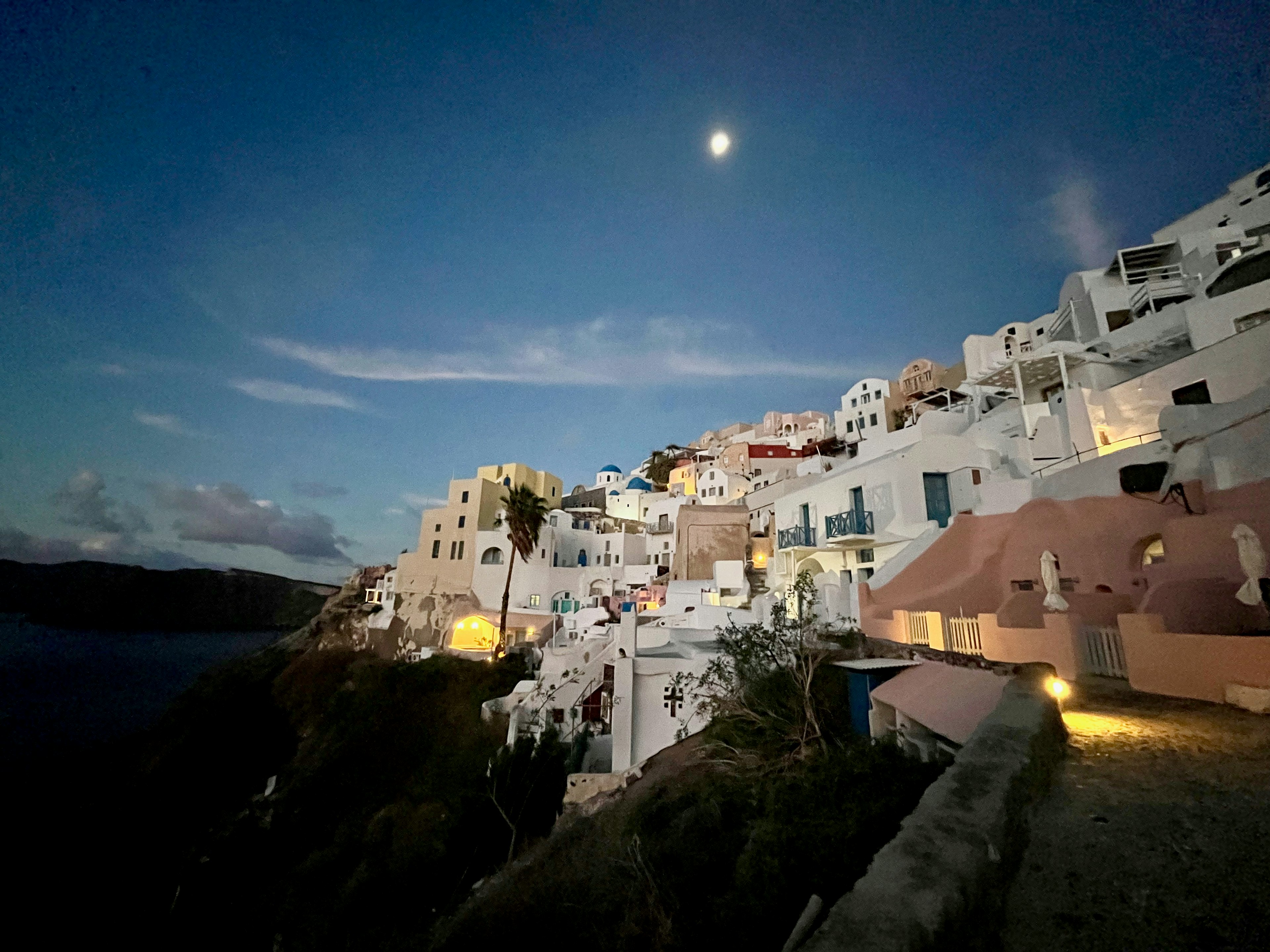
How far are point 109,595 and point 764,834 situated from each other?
128294 mm

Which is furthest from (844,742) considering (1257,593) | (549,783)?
(549,783)

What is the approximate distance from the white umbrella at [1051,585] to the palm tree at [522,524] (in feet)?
95.2

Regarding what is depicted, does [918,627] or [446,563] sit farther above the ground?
[446,563]

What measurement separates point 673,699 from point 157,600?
114518mm

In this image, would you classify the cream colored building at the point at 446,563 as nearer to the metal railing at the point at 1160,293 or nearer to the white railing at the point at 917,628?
the white railing at the point at 917,628

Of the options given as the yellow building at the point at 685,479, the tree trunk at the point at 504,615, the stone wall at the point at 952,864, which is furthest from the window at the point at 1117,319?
the tree trunk at the point at 504,615

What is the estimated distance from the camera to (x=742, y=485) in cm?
4516

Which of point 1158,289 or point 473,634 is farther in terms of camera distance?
point 473,634

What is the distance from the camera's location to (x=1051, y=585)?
32.3 ft

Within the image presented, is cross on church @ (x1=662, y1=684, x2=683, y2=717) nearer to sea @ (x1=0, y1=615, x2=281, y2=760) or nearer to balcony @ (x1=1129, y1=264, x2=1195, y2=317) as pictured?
balcony @ (x1=1129, y1=264, x2=1195, y2=317)

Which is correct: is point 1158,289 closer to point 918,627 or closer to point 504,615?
point 918,627

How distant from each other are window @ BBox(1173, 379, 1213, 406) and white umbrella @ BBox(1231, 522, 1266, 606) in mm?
11167

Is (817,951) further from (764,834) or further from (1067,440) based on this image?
(1067,440)

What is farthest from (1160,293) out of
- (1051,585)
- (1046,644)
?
(1046,644)
